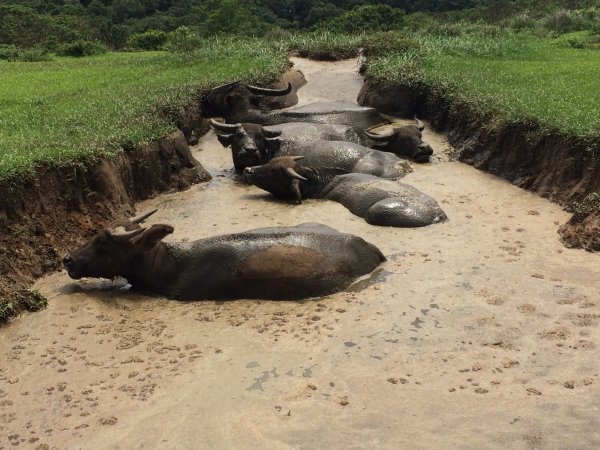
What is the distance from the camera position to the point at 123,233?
6984 mm

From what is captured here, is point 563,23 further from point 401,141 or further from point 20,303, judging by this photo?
point 20,303

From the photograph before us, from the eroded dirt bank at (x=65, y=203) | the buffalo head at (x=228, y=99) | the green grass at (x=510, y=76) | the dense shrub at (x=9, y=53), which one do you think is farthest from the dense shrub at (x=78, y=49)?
the eroded dirt bank at (x=65, y=203)

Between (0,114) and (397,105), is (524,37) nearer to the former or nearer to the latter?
(397,105)

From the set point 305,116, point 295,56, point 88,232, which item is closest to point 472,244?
point 88,232

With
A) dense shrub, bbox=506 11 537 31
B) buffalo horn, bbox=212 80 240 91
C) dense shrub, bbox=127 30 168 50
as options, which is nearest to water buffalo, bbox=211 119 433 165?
buffalo horn, bbox=212 80 240 91

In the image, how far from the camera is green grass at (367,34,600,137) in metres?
10.5

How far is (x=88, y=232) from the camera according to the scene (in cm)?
812

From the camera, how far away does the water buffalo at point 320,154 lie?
10.4 meters

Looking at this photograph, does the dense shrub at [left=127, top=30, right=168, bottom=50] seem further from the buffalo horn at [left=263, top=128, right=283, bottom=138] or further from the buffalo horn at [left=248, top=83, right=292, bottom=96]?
the buffalo horn at [left=263, top=128, right=283, bottom=138]

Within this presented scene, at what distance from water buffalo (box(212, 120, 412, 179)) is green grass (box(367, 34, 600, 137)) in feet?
6.31

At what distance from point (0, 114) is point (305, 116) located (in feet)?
16.4

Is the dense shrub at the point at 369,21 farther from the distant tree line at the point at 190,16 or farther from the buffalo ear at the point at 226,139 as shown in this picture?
the buffalo ear at the point at 226,139

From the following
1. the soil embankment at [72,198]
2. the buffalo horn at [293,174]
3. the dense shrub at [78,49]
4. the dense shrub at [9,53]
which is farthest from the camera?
the dense shrub at [78,49]

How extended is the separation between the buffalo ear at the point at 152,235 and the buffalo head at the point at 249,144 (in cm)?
408
